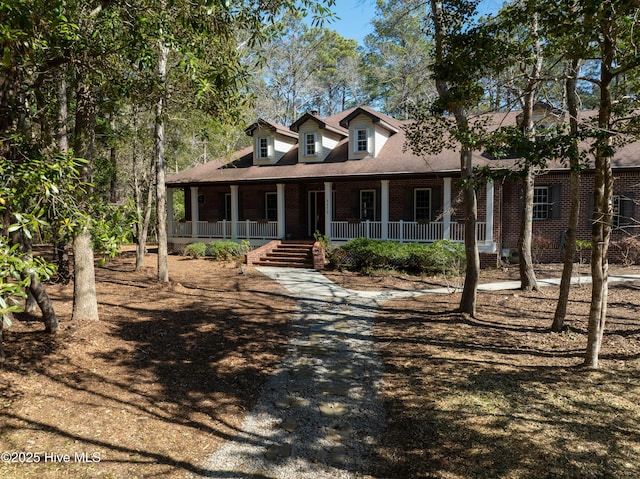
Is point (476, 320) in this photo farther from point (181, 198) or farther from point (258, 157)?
point (181, 198)

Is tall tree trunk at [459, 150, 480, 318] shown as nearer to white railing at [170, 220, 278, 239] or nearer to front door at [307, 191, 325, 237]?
white railing at [170, 220, 278, 239]

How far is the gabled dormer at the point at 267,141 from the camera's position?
20.3 meters

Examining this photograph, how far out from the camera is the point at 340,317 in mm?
8781

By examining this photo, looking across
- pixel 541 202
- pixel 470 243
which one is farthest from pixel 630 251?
pixel 470 243

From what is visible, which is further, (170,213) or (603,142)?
(170,213)

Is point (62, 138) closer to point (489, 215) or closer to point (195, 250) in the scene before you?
point (195, 250)

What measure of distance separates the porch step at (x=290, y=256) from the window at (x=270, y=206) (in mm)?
2935

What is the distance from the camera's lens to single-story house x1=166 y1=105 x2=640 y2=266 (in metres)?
15.1

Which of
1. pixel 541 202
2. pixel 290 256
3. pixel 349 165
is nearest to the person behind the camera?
pixel 541 202

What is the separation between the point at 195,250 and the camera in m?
18.4

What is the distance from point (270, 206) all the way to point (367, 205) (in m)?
4.91

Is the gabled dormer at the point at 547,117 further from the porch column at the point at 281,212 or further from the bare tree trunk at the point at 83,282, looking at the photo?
the porch column at the point at 281,212

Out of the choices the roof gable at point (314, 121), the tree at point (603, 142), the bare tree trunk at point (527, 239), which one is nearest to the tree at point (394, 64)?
the roof gable at point (314, 121)

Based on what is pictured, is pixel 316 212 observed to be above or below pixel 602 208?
above
